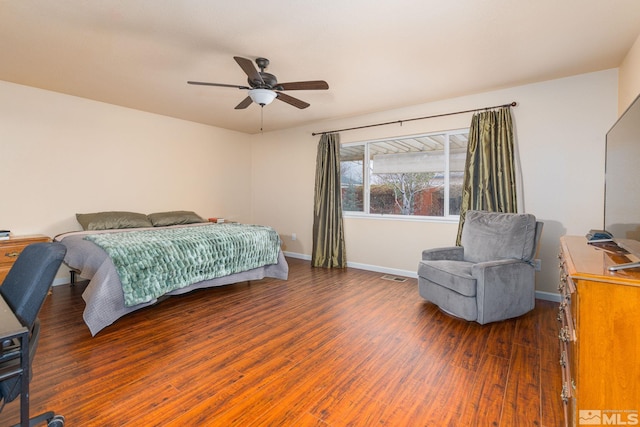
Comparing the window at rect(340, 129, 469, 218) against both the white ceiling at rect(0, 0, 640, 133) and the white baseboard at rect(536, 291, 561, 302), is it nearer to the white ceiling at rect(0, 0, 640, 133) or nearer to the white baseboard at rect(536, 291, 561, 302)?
the white ceiling at rect(0, 0, 640, 133)

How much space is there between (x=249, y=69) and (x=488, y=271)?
268 cm

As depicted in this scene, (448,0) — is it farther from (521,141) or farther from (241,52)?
(521,141)

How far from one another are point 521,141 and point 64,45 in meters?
4.72

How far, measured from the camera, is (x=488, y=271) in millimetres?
2625

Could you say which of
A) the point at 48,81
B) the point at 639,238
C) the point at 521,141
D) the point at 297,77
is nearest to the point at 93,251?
the point at 48,81

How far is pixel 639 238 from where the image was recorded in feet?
4.54

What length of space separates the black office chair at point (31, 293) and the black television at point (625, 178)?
2.59 meters

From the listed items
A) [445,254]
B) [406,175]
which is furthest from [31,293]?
[406,175]

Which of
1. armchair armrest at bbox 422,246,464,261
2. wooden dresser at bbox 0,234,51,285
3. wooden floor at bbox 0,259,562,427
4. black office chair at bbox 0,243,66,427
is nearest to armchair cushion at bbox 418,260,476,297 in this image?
armchair armrest at bbox 422,246,464,261

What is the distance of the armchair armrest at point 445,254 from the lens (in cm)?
335

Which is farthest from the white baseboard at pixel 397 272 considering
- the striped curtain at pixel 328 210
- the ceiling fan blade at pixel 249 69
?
the ceiling fan blade at pixel 249 69
